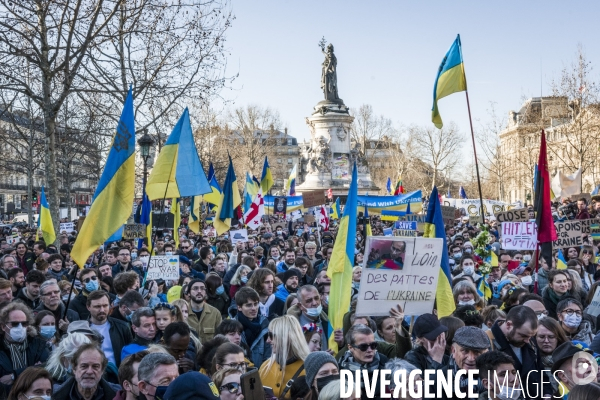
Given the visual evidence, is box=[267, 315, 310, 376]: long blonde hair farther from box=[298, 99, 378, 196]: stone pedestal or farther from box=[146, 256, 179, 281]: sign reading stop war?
box=[298, 99, 378, 196]: stone pedestal

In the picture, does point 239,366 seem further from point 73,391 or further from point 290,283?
point 290,283

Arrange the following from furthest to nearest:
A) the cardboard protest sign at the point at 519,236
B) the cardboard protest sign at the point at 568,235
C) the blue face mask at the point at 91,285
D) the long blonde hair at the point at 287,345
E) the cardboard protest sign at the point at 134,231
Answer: the cardboard protest sign at the point at 134,231
the cardboard protest sign at the point at 519,236
the cardboard protest sign at the point at 568,235
the blue face mask at the point at 91,285
the long blonde hair at the point at 287,345

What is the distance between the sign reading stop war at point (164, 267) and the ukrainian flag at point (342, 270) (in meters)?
3.28

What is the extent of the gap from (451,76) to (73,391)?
22.7 feet

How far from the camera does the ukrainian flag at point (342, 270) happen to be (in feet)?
20.8

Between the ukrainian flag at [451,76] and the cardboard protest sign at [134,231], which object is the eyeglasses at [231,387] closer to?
the ukrainian flag at [451,76]

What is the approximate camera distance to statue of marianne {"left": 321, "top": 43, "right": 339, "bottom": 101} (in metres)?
52.6

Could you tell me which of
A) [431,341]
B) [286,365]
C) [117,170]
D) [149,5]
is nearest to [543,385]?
[431,341]

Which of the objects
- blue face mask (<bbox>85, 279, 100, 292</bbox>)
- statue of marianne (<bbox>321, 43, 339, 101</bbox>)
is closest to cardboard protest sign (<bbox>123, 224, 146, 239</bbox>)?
blue face mask (<bbox>85, 279, 100, 292</bbox>)

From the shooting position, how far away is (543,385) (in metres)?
4.59

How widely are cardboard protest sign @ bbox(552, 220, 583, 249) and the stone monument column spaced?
41014 mm

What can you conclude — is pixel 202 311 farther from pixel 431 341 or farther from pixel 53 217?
pixel 53 217

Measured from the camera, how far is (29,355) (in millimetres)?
5762

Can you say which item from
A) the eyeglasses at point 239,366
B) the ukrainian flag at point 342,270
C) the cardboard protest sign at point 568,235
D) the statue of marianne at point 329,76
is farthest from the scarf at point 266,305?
the statue of marianne at point 329,76
